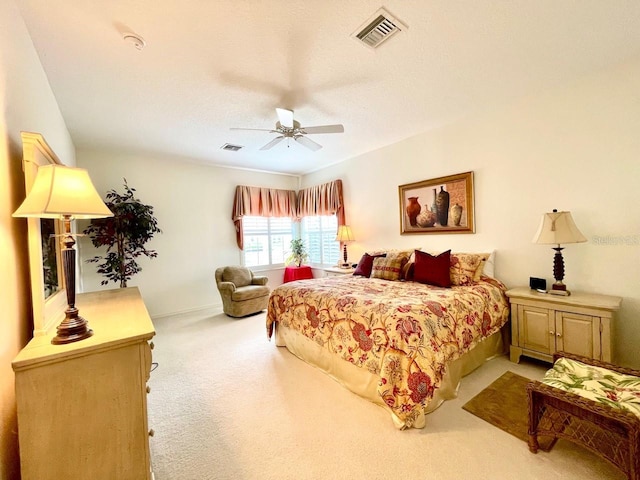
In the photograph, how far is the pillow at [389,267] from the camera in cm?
349

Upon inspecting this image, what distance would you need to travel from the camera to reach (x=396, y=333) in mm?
1941

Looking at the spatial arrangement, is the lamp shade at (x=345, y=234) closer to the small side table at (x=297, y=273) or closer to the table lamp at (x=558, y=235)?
the small side table at (x=297, y=273)

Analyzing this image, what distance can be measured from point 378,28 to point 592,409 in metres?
2.60

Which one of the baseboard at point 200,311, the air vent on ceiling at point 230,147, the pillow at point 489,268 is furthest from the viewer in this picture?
the baseboard at point 200,311

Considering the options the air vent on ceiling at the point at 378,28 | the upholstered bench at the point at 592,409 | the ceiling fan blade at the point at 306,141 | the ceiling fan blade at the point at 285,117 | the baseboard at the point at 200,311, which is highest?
the air vent on ceiling at the point at 378,28

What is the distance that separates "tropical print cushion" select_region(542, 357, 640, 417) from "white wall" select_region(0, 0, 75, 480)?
2.79 metres

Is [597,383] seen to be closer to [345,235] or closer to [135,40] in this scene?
[345,235]

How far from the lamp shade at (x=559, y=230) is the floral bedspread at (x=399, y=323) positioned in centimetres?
70

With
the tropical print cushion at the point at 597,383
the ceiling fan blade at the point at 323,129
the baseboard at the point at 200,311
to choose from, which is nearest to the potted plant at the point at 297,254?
the baseboard at the point at 200,311

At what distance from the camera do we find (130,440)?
1211 mm

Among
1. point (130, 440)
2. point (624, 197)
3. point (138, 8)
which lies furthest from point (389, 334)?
point (138, 8)

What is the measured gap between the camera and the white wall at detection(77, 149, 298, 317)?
4207 millimetres

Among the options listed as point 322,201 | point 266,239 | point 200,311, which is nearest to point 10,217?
point 200,311

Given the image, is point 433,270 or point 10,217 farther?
point 433,270
